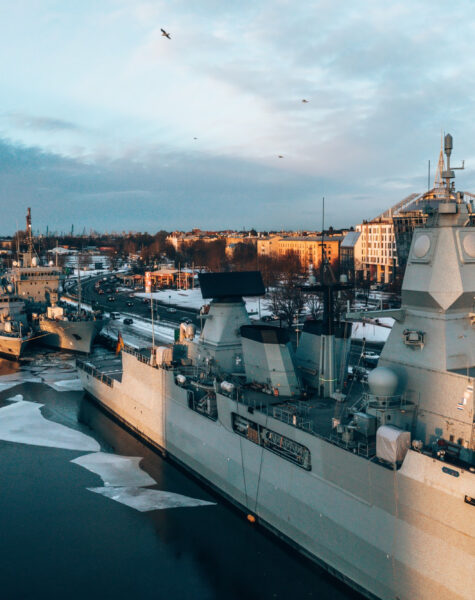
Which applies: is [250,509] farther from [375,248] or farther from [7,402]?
[375,248]

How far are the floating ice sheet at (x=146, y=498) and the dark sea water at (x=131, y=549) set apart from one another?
257 millimetres

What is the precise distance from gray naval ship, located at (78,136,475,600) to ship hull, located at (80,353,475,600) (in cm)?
3

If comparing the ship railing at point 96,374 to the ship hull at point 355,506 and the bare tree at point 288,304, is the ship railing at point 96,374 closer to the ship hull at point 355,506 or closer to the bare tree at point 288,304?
the ship hull at point 355,506

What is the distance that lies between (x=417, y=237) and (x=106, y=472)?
13832 mm

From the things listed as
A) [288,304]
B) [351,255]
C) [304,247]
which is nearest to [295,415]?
[288,304]

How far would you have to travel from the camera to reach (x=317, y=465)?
12273mm

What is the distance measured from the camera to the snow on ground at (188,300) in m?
58.0

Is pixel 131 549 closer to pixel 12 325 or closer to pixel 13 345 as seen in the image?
pixel 13 345

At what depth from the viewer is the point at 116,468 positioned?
1886cm

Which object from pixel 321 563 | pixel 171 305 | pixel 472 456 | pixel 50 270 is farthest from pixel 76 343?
pixel 472 456

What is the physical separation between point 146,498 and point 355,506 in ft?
26.5

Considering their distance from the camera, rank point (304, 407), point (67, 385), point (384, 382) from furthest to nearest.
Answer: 1. point (67, 385)
2. point (304, 407)
3. point (384, 382)

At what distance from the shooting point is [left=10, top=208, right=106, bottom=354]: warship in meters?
39.3

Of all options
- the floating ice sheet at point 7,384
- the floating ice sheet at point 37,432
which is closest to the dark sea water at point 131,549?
the floating ice sheet at point 37,432
